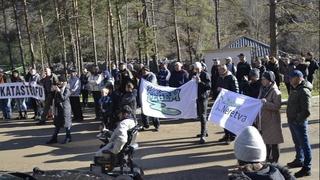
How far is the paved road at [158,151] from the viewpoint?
10.1m

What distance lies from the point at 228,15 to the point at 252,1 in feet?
21.3

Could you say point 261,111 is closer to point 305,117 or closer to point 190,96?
point 305,117

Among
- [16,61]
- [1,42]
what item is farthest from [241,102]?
[16,61]

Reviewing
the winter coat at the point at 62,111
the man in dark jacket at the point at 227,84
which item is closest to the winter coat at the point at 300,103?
the man in dark jacket at the point at 227,84

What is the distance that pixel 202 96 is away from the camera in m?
12.6

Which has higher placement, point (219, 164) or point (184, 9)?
point (184, 9)

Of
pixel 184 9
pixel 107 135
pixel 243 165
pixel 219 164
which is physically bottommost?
pixel 219 164

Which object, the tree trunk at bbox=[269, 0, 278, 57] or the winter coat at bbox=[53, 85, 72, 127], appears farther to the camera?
the tree trunk at bbox=[269, 0, 278, 57]

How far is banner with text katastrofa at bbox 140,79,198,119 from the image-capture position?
13531 millimetres

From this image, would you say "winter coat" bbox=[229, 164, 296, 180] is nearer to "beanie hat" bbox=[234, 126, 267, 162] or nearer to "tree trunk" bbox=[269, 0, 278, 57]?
"beanie hat" bbox=[234, 126, 267, 162]

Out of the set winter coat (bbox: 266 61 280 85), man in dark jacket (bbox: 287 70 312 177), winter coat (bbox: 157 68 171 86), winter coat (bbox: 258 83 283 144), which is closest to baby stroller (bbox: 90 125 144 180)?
winter coat (bbox: 258 83 283 144)

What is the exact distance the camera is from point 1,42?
4981 cm

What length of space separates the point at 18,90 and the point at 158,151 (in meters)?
8.29

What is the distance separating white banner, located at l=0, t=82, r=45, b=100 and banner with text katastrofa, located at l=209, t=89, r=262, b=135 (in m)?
8.30
